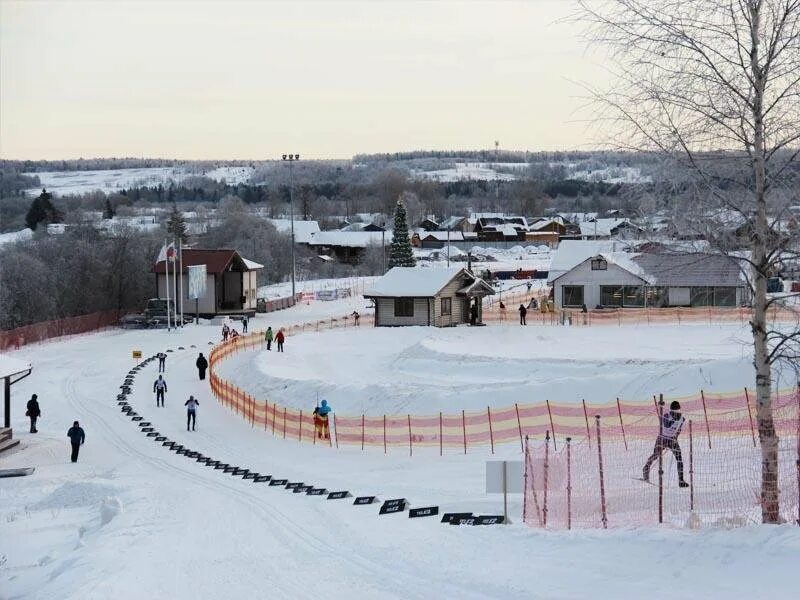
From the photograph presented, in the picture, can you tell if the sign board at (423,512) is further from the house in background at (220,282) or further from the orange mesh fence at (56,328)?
the house in background at (220,282)

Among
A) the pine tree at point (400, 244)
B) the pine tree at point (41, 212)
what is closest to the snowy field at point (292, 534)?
the pine tree at point (400, 244)

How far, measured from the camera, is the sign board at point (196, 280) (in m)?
64.6

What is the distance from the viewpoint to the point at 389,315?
56438mm

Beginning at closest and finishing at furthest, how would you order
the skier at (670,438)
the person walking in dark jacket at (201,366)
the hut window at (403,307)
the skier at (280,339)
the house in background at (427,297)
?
the skier at (670,438) < the person walking in dark jacket at (201,366) < the skier at (280,339) < the house in background at (427,297) < the hut window at (403,307)

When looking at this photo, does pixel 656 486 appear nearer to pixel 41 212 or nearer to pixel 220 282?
pixel 220 282

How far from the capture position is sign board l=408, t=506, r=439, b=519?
1688 centimetres

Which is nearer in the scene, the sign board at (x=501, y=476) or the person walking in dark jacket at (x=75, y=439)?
the sign board at (x=501, y=476)

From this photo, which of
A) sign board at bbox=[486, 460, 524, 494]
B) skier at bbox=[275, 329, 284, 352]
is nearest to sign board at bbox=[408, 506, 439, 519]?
Answer: sign board at bbox=[486, 460, 524, 494]

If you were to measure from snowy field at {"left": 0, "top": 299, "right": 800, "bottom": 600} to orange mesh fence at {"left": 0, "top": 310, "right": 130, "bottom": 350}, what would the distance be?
16.1 meters

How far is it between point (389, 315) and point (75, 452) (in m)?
30.6

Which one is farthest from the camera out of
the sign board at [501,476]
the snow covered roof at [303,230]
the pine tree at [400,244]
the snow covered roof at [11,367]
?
the snow covered roof at [303,230]

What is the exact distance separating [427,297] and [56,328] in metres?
23.0

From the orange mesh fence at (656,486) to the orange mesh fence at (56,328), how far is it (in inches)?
1577

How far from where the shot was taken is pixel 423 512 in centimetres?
1700
